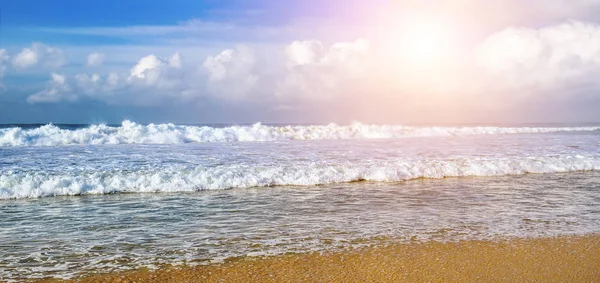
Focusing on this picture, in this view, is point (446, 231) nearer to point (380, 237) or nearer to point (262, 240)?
point (380, 237)

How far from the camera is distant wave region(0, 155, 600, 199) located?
1180cm

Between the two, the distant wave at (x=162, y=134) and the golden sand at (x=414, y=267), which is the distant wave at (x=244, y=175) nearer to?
the golden sand at (x=414, y=267)

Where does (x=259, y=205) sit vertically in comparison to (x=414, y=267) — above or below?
above

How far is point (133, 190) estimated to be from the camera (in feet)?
39.8

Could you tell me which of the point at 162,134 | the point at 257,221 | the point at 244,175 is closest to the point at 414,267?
the point at 257,221

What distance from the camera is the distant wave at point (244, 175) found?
38.7 feet

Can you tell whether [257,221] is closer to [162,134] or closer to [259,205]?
[259,205]

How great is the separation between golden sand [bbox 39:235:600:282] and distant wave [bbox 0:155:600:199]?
7.12m

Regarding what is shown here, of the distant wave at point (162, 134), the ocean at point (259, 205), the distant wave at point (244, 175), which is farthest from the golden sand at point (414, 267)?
the distant wave at point (162, 134)

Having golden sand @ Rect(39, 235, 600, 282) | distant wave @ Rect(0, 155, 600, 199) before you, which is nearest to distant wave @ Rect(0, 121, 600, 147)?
distant wave @ Rect(0, 155, 600, 199)

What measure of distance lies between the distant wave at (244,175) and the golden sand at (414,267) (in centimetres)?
712

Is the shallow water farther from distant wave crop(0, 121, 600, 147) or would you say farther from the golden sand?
distant wave crop(0, 121, 600, 147)

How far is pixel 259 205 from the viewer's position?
987 cm

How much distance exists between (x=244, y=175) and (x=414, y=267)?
841cm
